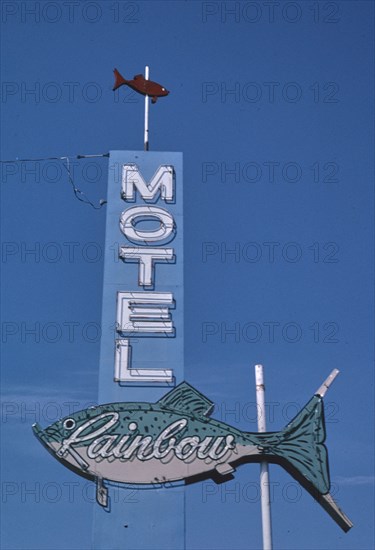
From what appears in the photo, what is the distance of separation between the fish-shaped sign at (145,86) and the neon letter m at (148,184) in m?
2.44

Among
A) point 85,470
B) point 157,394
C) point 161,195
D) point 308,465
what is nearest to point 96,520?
point 85,470

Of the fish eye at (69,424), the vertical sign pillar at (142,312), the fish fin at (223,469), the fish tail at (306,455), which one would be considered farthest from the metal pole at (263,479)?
the fish eye at (69,424)

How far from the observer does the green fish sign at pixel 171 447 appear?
20.3m

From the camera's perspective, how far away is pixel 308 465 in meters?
20.4

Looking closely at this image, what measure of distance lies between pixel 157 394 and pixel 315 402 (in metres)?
3.18

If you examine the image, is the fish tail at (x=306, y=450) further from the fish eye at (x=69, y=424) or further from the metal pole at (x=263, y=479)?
the fish eye at (x=69, y=424)

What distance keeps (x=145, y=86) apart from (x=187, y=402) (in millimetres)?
8262

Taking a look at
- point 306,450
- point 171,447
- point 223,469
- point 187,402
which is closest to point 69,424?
point 171,447

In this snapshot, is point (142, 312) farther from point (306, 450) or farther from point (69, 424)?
point (306, 450)

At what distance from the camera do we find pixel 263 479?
20328 mm

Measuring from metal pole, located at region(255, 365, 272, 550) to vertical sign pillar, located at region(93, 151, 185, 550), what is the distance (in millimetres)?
1597

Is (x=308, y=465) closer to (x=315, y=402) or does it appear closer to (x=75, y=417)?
(x=315, y=402)

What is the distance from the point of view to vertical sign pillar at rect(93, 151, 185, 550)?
66.0ft

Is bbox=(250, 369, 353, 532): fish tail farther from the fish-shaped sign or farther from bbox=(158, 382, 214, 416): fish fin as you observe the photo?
the fish-shaped sign
